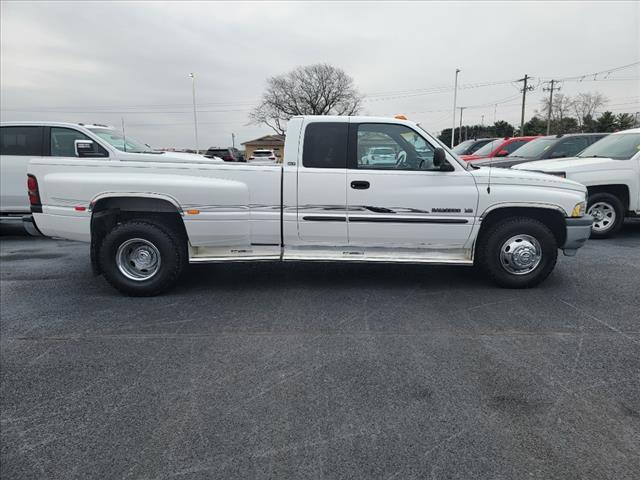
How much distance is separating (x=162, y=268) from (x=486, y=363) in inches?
137

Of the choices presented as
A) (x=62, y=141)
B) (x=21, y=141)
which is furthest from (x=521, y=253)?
(x=21, y=141)

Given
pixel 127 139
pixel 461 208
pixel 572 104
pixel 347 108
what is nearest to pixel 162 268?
pixel 461 208

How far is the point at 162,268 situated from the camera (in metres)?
5.07

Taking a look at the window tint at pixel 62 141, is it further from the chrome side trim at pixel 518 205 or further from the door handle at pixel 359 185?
the chrome side trim at pixel 518 205

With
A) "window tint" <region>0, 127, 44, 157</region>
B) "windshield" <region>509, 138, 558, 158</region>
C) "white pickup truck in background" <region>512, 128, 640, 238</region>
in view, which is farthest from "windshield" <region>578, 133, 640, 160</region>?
"window tint" <region>0, 127, 44, 157</region>

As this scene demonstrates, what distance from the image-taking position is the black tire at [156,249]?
16.4 ft

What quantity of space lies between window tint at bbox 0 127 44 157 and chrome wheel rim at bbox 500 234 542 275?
26.0ft

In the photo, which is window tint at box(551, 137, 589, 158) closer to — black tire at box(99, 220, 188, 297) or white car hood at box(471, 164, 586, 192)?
white car hood at box(471, 164, 586, 192)

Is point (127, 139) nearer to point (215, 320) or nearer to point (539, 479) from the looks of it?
point (215, 320)

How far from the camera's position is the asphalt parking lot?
2410 mm

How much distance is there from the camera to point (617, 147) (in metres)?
8.33

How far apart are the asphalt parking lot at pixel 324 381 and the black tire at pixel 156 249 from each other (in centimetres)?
17

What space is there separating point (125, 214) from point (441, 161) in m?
3.63

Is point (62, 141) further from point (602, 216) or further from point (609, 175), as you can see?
point (602, 216)
